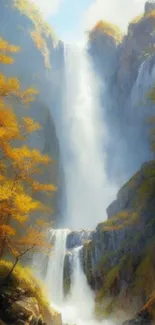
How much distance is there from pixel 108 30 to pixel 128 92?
64.4ft

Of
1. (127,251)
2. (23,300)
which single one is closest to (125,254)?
(127,251)

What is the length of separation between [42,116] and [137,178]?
25945 mm

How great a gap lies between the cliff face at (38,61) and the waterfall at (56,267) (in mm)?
16241

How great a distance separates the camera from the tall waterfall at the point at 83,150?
5328cm

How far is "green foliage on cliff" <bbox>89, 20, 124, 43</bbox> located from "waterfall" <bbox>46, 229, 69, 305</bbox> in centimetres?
4654

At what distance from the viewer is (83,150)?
57188 mm

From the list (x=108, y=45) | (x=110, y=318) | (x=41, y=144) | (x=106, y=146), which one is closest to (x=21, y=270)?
(x=110, y=318)

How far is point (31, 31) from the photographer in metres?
58.8

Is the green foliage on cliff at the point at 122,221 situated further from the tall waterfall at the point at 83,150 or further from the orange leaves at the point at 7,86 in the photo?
the tall waterfall at the point at 83,150

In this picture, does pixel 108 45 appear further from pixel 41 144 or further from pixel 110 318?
pixel 110 318

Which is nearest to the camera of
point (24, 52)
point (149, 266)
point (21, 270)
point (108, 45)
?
point (21, 270)

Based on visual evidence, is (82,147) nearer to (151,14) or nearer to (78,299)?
(151,14)

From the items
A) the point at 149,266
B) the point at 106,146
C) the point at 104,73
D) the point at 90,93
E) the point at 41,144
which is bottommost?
the point at 149,266

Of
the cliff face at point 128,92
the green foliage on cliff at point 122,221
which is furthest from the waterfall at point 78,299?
the cliff face at point 128,92
